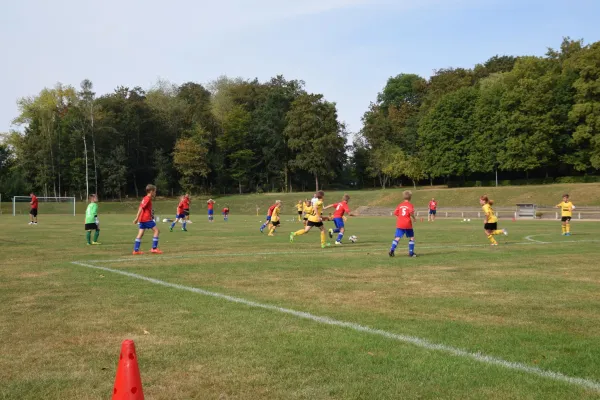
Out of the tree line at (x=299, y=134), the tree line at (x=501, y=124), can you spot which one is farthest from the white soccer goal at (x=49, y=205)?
the tree line at (x=501, y=124)

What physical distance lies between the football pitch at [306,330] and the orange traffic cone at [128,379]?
1.07m

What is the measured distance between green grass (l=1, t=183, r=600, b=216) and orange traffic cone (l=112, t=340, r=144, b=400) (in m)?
56.2

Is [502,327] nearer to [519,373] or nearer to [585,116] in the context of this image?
[519,373]

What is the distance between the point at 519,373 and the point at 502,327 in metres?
1.81

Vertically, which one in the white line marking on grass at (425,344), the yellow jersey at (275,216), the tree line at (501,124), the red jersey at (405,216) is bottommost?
the white line marking on grass at (425,344)

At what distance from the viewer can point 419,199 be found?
65.9 metres

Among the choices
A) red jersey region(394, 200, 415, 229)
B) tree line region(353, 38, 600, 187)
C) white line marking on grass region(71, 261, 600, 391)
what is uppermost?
tree line region(353, 38, 600, 187)

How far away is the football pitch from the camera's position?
456 centimetres

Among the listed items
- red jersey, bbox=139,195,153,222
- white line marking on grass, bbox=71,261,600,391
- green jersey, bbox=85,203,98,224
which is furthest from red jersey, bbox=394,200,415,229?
green jersey, bbox=85,203,98,224

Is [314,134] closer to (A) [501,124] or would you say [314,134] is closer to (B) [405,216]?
(A) [501,124]

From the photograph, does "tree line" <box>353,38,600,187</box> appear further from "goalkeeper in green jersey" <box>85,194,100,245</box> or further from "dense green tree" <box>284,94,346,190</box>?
"goalkeeper in green jersey" <box>85,194,100,245</box>

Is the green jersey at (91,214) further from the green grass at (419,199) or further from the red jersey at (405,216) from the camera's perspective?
the green grass at (419,199)

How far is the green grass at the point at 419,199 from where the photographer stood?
56.5m

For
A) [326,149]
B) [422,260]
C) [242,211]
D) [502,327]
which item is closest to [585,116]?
[326,149]
